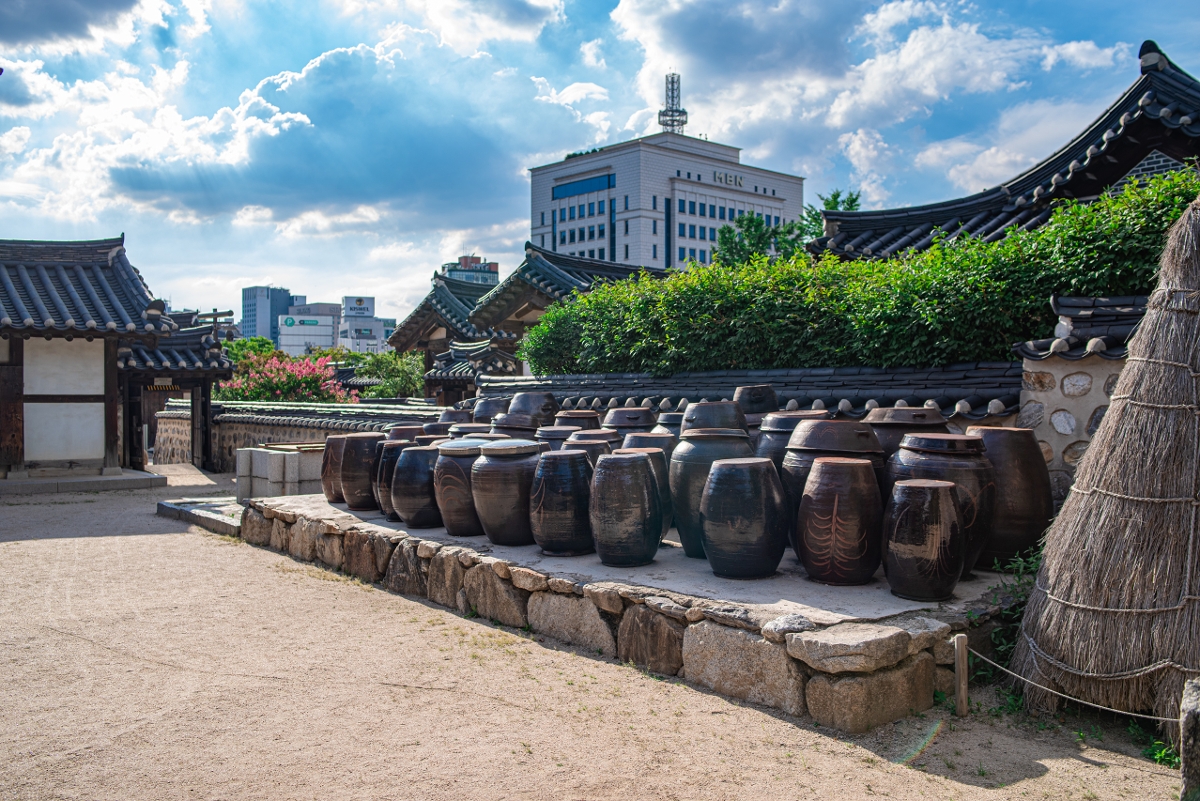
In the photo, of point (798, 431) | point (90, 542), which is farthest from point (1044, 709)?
point (90, 542)

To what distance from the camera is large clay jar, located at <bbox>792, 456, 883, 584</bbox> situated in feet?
12.7

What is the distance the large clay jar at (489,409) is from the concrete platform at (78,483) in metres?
7.39

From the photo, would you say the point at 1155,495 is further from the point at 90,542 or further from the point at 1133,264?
the point at 90,542

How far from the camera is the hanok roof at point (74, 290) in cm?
1149

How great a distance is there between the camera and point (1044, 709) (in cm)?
333

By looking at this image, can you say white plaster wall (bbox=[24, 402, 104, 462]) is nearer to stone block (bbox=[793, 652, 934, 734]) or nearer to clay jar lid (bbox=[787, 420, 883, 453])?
clay jar lid (bbox=[787, 420, 883, 453])

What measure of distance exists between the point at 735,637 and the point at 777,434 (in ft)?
5.57

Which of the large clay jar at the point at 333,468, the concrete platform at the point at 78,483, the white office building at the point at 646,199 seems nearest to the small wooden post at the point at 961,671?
the large clay jar at the point at 333,468

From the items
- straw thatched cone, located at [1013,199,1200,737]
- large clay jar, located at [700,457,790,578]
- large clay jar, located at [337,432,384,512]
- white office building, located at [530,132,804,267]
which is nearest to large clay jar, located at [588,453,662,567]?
large clay jar, located at [700,457,790,578]

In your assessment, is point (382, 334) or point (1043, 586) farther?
point (382, 334)

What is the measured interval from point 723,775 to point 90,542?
742 cm

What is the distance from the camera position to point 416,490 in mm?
5836

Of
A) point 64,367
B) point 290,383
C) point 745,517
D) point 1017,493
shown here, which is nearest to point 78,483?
point 64,367

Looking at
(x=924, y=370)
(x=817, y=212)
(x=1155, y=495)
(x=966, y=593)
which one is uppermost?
(x=817, y=212)
